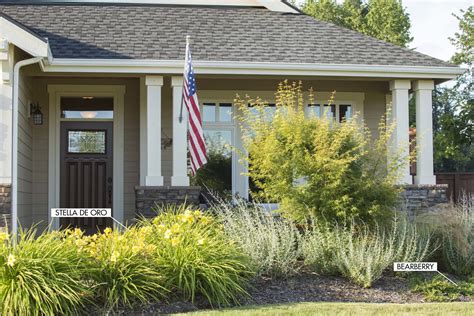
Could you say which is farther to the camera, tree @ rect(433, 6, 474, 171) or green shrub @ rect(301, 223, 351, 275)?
tree @ rect(433, 6, 474, 171)

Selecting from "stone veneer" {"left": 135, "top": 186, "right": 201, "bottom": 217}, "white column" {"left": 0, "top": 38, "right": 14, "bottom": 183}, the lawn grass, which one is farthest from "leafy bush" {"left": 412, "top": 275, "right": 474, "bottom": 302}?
"white column" {"left": 0, "top": 38, "right": 14, "bottom": 183}

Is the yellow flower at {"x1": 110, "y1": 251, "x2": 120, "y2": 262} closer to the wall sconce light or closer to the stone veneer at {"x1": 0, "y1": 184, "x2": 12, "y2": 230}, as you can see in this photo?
the stone veneer at {"x1": 0, "y1": 184, "x2": 12, "y2": 230}

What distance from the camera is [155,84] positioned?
1103cm

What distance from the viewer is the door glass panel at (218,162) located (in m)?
12.3

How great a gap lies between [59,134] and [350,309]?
7227 millimetres

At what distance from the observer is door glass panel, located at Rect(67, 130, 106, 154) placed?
12.4m

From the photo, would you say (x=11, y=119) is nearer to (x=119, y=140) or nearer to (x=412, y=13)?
(x=119, y=140)

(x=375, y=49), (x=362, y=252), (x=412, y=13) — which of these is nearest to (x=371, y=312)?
(x=362, y=252)

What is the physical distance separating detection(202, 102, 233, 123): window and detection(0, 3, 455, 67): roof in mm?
1219

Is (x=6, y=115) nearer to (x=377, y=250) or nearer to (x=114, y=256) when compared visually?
(x=114, y=256)

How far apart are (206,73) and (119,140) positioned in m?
2.26

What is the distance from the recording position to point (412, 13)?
83.1 feet

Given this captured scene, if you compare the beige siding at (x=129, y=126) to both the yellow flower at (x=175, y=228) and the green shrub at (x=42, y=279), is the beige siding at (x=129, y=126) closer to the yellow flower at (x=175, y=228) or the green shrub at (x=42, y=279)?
the yellow flower at (x=175, y=228)

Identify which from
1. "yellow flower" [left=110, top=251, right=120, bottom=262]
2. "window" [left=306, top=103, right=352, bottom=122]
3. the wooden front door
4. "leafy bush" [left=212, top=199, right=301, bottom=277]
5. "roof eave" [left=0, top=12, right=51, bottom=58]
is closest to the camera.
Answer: "yellow flower" [left=110, top=251, right=120, bottom=262]
